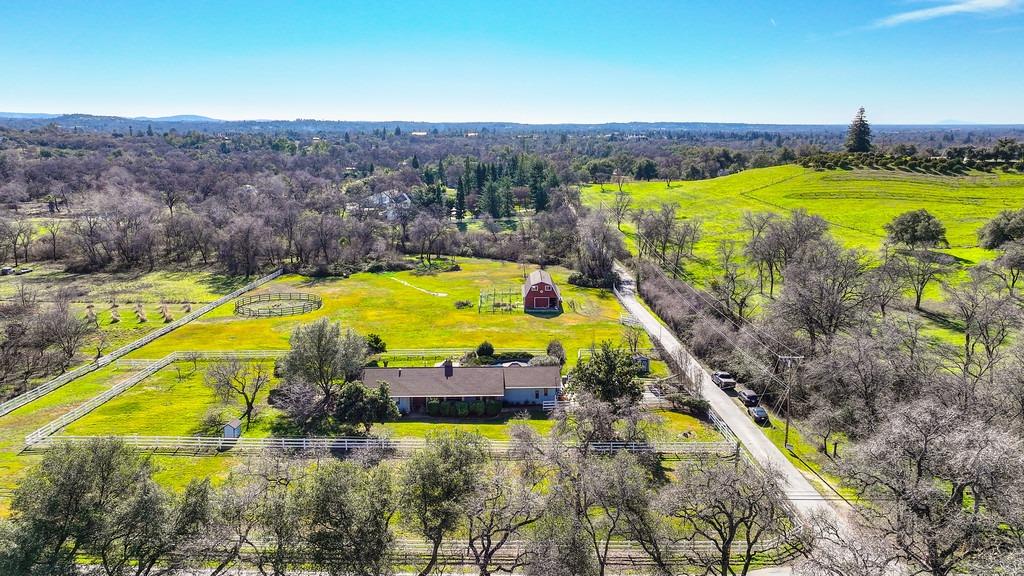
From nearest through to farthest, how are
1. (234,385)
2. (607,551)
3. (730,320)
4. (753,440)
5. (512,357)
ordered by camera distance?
(607,551), (753,440), (234,385), (512,357), (730,320)

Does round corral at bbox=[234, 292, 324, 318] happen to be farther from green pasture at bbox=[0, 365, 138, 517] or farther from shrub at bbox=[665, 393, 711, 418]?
shrub at bbox=[665, 393, 711, 418]

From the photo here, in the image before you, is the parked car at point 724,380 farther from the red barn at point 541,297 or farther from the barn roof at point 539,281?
the barn roof at point 539,281

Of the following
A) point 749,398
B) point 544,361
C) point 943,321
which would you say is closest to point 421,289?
point 544,361

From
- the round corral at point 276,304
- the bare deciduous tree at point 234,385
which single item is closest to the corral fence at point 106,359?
the round corral at point 276,304

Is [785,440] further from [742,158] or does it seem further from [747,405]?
[742,158]

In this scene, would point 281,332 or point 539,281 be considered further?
point 539,281

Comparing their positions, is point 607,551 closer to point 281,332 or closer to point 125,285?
point 281,332

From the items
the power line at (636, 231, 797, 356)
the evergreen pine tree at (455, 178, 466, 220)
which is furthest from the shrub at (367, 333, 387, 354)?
the evergreen pine tree at (455, 178, 466, 220)
